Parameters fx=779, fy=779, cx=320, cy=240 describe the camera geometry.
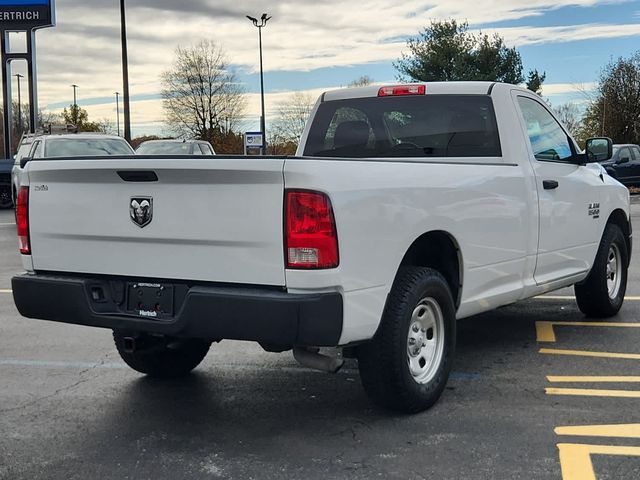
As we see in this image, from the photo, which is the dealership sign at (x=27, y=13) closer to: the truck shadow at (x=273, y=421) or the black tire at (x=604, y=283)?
the black tire at (x=604, y=283)

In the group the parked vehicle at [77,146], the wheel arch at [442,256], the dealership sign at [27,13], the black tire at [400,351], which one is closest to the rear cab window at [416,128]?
the wheel arch at [442,256]

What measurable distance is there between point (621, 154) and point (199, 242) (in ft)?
75.5

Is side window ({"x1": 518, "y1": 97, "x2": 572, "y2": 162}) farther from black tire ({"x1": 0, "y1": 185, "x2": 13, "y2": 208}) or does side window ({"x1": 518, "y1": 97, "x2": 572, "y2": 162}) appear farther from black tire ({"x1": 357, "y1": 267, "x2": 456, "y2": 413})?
black tire ({"x1": 0, "y1": 185, "x2": 13, "y2": 208})

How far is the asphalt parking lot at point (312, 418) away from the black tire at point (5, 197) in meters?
17.9

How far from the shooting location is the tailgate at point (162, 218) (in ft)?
11.7

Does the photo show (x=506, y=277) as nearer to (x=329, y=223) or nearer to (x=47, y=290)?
(x=329, y=223)

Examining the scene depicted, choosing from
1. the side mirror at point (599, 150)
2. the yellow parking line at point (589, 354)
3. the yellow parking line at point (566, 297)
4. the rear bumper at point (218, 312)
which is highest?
the side mirror at point (599, 150)

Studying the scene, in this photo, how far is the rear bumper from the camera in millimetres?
3510

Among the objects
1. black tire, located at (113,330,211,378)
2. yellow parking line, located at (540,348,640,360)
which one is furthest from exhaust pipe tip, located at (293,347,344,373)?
yellow parking line, located at (540,348,640,360)

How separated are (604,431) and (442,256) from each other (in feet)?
4.25

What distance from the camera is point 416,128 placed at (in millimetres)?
5562

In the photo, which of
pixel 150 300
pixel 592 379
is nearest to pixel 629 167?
pixel 592 379

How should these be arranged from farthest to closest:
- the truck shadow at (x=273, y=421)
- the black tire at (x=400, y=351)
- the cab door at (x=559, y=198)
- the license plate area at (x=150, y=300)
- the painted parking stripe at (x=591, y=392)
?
1. the cab door at (x=559, y=198)
2. the painted parking stripe at (x=591, y=392)
3. the black tire at (x=400, y=351)
4. the license plate area at (x=150, y=300)
5. the truck shadow at (x=273, y=421)

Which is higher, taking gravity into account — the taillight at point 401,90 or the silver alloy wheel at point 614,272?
the taillight at point 401,90
